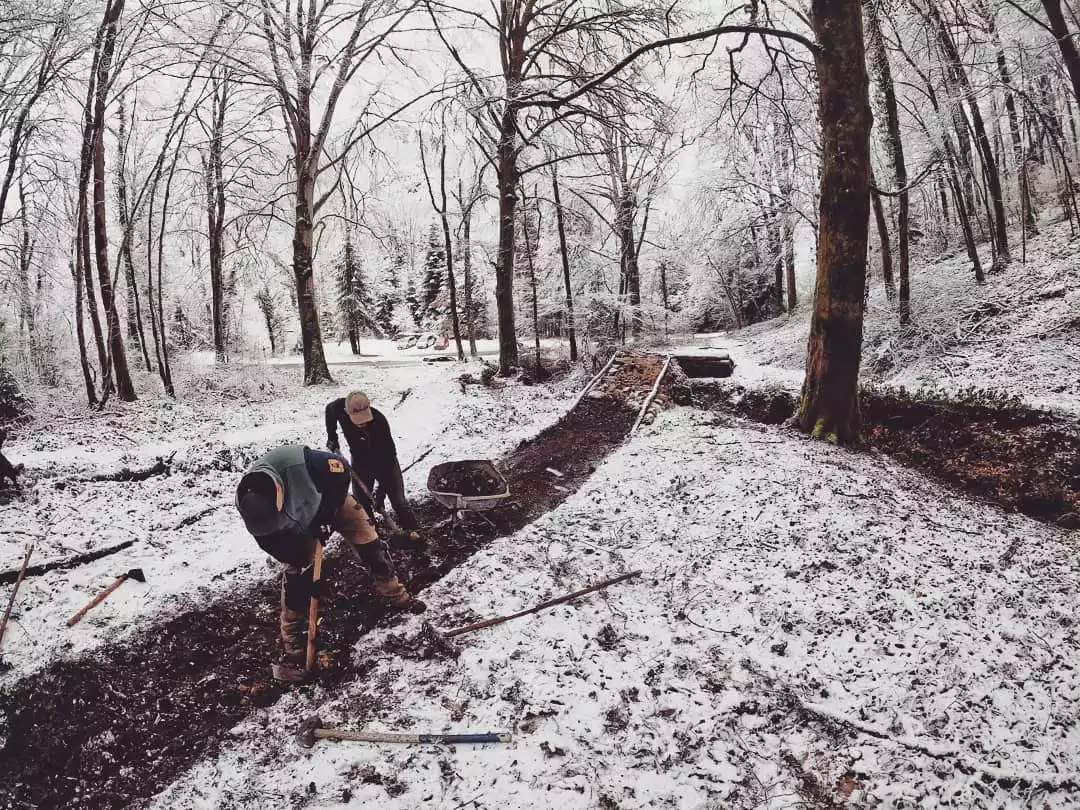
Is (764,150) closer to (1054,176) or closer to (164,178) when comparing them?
(1054,176)

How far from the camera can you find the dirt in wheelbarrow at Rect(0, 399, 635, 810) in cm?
300

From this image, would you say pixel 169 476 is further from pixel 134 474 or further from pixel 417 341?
pixel 417 341

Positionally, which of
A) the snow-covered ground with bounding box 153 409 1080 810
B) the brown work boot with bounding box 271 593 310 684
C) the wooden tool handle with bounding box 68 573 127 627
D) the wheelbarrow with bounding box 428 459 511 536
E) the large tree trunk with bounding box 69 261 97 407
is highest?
the large tree trunk with bounding box 69 261 97 407

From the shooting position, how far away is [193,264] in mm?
24266

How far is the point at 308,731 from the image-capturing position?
10.3 feet

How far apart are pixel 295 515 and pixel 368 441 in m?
1.92

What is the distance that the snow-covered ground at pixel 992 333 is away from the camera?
8703mm

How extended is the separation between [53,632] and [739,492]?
20.9ft

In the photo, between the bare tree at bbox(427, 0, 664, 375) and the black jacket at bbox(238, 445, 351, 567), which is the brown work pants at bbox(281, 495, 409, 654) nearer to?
the black jacket at bbox(238, 445, 351, 567)

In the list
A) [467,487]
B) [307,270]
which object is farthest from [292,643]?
[307,270]

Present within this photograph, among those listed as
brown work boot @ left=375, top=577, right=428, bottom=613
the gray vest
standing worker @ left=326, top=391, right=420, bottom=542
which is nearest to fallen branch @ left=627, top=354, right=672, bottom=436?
standing worker @ left=326, top=391, right=420, bottom=542

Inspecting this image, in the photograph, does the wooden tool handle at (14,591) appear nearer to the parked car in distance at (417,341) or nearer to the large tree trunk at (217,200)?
the large tree trunk at (217,200)

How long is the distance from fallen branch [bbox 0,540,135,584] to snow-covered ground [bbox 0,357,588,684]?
0.22 feet

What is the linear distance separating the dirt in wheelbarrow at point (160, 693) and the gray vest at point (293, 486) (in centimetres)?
107
